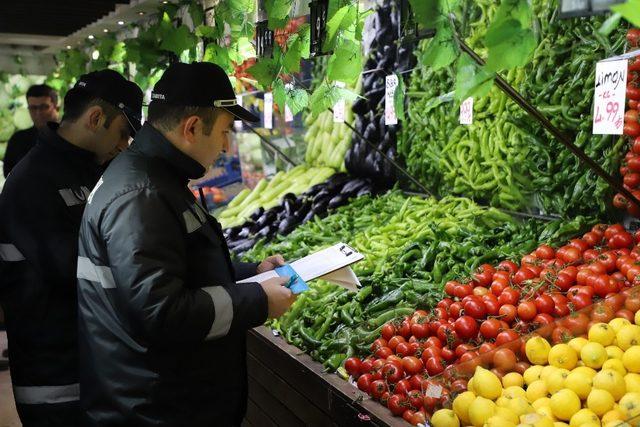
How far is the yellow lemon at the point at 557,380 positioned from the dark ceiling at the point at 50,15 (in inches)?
225

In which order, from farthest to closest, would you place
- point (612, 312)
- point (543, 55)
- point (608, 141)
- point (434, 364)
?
point (543, 55), point (608, 141), point (434, 364), point (612, 312)

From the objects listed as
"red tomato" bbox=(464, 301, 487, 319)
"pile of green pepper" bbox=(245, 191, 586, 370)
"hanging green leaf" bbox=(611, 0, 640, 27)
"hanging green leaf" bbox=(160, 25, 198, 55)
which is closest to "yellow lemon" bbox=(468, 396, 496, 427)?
"red tomato" bbox=(464, 301, 487, 319)

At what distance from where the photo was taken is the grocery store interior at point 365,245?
7.98 feet

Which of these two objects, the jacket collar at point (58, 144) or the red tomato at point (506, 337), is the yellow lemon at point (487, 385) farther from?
the jacket collar at point (58, 144)

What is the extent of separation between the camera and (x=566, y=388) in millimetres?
2424

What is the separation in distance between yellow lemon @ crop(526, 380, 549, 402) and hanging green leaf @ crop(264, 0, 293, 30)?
7.60ft

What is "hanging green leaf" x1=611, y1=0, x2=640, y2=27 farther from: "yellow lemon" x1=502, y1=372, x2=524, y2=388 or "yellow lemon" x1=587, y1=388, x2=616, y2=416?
"yellow lemon" x1=502, y1=372, x2=524, y2=388

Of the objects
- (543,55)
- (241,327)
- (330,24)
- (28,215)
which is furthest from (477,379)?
(543,55)

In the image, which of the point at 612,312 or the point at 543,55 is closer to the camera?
the point at 612,312

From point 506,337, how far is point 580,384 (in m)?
0.65

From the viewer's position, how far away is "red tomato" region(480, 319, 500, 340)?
3193 millimetres

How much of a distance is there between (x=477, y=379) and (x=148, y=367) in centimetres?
112

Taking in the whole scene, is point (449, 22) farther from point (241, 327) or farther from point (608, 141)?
point (608, 141)

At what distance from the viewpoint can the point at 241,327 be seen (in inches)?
99.7
